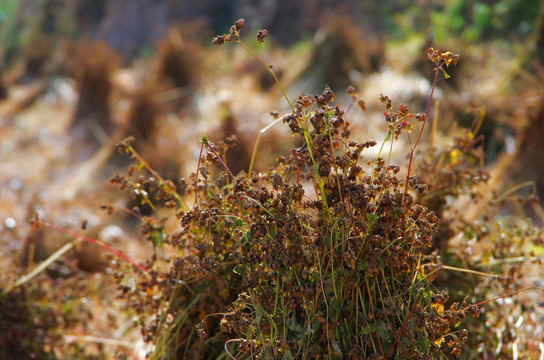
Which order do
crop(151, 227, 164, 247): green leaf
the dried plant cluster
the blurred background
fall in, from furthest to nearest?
the blurred background < crop(151, 227, 164, 247): green leaf < the dried plant cluster

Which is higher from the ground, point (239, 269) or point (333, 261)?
point (333, 261)

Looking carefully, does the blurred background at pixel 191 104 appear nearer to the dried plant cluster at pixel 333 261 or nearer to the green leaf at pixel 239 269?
the dried plant cluster at pixel 333 261

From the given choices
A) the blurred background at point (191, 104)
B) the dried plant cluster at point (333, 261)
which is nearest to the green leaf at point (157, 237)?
the dried plant cluster at point (333, 261)

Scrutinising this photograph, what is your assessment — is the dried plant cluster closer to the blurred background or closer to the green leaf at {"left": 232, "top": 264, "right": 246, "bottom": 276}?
the green leaf at {"left": 232, "top": 264, "right": 246, "bottom": 276}

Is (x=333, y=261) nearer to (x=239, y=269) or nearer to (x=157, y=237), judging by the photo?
(x=239, y=269)

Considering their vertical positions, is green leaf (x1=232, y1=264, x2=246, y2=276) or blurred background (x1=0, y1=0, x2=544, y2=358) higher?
blurred background (x1=0, y1=0, x2=544, y2=358)

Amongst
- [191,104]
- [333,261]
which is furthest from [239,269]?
[191,104]

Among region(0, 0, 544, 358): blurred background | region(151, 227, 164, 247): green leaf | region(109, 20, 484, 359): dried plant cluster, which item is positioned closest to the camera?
region(109, 20, 484, 359): dried plant cluster

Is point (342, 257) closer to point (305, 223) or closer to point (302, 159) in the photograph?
point (305, 223)

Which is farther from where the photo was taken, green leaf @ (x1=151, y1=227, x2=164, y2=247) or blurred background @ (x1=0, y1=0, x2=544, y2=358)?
blurred background @ (x1=0, y1=0, x2=544, y2=358)

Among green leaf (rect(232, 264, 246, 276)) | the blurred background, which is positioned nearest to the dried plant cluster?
green leaf (rect(232, 264, 246, 276))

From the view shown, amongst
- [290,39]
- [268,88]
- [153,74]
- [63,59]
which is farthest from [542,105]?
[290,39]
